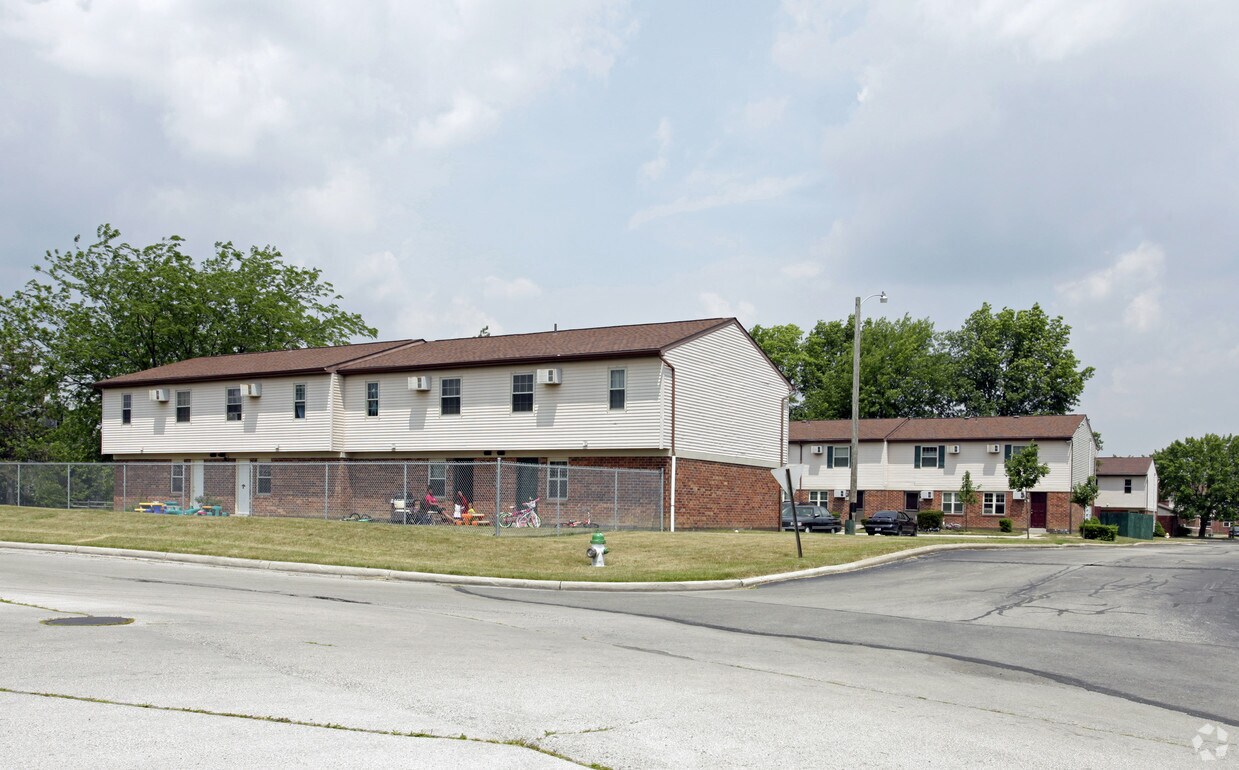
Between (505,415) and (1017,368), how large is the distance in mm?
59188

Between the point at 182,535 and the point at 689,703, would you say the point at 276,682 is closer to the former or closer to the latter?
the point at 689,703

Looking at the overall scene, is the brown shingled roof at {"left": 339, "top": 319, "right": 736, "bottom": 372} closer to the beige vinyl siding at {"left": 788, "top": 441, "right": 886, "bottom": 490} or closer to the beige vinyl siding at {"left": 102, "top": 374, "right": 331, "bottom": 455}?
the beige vinyl siding at {"left": 102, "top": 374, "right": 331, "bottom": 455}

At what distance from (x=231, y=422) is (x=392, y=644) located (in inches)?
1286

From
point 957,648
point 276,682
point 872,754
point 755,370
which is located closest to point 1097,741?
point 872,754

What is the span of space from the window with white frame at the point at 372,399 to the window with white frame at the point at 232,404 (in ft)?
20.1

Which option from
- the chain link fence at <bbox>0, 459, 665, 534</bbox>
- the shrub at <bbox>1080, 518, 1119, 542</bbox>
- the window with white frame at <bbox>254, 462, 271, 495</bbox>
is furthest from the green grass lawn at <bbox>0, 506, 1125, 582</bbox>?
the shrub at <bbox>1080, 518, 1119, 542</bbox>

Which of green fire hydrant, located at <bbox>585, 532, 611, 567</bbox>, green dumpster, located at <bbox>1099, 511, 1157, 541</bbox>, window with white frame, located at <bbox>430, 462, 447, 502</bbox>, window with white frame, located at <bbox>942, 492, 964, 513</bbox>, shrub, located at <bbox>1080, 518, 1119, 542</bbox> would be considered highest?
window with white frame, located at <bbox>430, 462, 447, 502</bbox>

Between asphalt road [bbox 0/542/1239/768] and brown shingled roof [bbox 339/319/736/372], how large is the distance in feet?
53.5

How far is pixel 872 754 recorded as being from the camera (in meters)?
6.52

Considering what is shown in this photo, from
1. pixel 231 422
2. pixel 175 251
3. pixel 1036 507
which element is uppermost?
pixel 175 251

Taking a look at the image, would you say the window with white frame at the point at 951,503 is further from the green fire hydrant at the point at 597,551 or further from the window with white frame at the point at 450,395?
the green fire hydrant at the point at 597,551

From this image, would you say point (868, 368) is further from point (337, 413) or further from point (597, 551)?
point (597, 551)

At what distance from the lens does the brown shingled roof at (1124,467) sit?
69.0m

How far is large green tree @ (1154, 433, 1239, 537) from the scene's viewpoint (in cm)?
8912
